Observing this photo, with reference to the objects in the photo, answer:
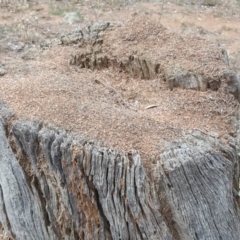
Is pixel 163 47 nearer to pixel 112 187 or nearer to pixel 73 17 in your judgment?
pixel 112 187

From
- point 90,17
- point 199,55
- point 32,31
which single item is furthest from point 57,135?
point 90,17

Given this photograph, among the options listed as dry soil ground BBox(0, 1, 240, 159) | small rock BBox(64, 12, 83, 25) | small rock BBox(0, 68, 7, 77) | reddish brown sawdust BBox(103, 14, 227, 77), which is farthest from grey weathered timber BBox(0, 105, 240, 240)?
small rock BBox(64, 12, 83, 25)

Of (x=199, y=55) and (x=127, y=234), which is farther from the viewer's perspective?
(x=199, y=55)

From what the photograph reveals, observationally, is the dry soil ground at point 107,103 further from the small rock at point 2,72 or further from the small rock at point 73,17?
the small rock at point 73,17

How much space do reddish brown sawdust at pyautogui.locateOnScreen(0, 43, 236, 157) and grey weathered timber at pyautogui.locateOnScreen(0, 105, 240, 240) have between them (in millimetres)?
89

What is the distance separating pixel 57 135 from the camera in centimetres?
235

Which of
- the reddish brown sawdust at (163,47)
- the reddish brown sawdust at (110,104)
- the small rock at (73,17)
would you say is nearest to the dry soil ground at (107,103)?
Result: the reddish brown sawdust at (110,104)

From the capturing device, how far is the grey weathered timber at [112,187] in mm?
2295

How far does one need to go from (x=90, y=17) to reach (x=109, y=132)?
16.6ft

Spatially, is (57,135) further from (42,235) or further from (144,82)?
(144,82)

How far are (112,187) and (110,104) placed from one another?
54 cm

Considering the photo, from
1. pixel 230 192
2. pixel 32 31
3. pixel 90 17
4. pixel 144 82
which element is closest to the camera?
pixel 230 192

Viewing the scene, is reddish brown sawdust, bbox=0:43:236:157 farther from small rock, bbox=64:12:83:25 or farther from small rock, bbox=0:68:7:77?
small rock, bbox=64:12:83:25

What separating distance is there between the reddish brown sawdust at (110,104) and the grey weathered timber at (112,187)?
89mm
